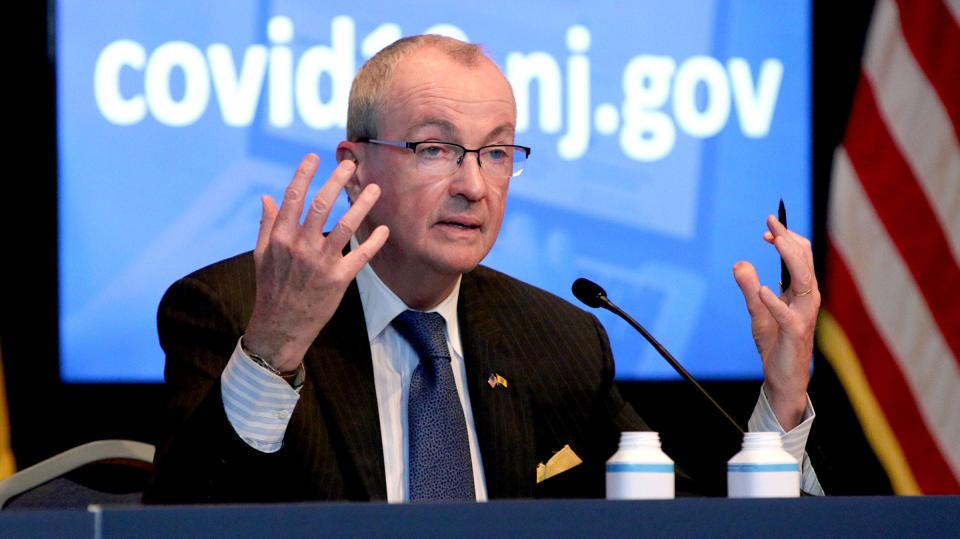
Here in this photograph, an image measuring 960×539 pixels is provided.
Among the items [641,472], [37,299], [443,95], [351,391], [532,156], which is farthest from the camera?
[532,156]

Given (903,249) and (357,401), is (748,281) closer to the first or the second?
(357,401)

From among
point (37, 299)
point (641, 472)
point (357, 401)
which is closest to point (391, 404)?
point (357, 401)

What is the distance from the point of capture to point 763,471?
149 centimetres

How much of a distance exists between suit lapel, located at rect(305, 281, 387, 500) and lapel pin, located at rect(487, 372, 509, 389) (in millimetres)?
237

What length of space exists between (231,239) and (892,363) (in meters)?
2.00

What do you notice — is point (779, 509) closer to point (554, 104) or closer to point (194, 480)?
point (194, 480)

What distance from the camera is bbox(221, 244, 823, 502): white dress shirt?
1735 millimetres

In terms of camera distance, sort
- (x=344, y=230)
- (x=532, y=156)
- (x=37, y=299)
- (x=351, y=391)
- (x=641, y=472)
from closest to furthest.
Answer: (x=641, y=472) → (x=344, y=230) → (x=351, y=391) → (x=37, y=299) → (x=532, y=156)

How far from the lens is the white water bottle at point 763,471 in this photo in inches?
58.5

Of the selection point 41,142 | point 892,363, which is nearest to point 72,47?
point 41,142

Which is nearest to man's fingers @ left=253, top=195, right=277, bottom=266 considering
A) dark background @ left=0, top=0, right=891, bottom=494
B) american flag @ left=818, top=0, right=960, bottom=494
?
dark background @ left=0, top=0, right=891, bottom=494

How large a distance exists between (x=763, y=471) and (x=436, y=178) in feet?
3.05

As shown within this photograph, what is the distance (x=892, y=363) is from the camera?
11.8 feet

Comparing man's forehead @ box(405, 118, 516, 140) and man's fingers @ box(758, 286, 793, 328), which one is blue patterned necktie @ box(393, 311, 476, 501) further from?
man's fingers @ box(758, 286, 793, 328)
